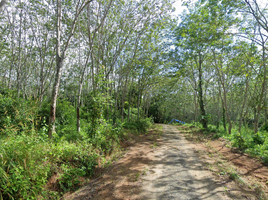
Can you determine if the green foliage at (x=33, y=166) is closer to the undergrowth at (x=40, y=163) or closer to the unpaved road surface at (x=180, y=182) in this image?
the undergrowth at (x=40, y=163)

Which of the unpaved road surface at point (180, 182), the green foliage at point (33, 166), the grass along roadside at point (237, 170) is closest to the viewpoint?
the green foliage at point (33, 166)

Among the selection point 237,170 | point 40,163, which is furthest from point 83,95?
point 237,170

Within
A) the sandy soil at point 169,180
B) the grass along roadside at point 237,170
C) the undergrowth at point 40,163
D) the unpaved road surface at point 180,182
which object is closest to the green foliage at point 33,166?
the undergrowth at point 40,163

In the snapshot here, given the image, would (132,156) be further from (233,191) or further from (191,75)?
(191,75)

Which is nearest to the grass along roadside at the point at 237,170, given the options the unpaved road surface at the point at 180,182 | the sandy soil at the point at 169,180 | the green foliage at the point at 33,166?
the sandy soil at the point at 169,180

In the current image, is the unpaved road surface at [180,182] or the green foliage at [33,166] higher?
the green foliage at [33,166]

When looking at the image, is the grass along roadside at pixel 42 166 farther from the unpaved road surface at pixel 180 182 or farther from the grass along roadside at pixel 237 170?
the grass along roadside at pixel 237 170

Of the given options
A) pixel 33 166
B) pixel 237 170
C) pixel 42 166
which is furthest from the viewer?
pixel 237 170

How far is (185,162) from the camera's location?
6.11 meters

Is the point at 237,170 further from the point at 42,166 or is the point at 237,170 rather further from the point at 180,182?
the point at 42,166

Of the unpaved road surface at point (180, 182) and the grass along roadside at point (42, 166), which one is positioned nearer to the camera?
the grass along roadside at point (42, 166)

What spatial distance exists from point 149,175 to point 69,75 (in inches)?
767

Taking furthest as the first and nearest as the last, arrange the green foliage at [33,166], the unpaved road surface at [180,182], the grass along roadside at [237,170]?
the grass along roadside at [237,170]
the unpaved road surface at [180,182]
the green foliage at [33,166]

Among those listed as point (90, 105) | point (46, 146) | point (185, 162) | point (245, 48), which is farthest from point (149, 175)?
point (245, 48)
